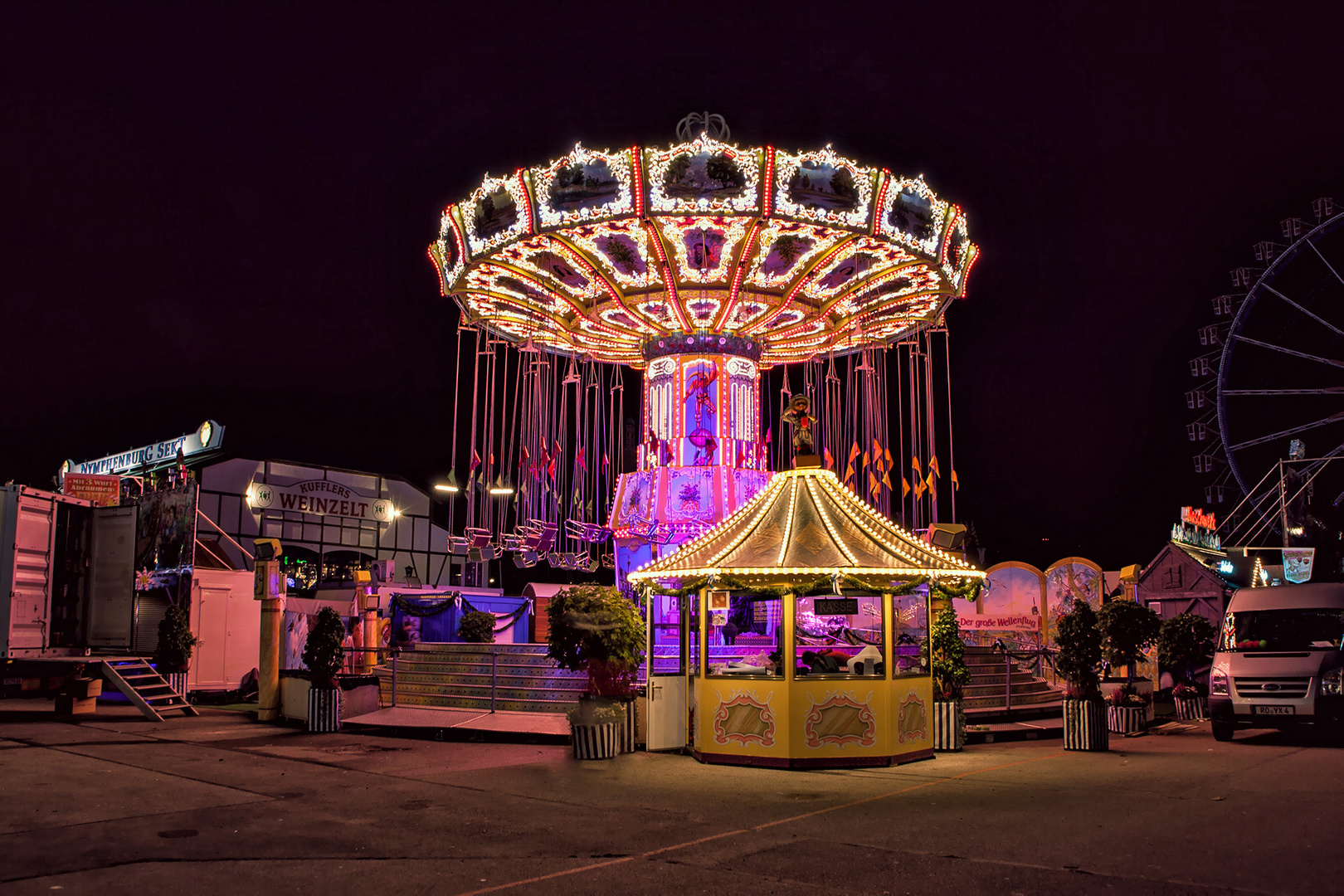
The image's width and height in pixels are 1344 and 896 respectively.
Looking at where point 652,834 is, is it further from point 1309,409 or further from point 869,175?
point 1309,409

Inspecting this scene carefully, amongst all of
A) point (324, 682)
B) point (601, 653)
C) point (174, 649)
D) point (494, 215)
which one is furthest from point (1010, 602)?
point (174, 649)

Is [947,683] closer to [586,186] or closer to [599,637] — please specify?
[599,637]

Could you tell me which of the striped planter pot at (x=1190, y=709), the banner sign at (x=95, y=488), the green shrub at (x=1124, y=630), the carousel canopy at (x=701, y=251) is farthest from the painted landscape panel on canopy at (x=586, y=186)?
the striped planter pot at (x=1190, y=709)

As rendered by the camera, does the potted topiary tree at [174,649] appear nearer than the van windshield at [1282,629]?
No

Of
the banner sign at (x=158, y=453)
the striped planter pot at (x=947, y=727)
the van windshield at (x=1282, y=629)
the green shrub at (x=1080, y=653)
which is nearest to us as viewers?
the striped planter pot at (x=947, y=727)

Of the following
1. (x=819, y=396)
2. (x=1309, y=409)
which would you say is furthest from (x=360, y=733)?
(x=1309, y=409)

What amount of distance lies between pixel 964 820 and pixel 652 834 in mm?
2626

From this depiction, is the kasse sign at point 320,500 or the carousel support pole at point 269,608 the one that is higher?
the kasse sign at point 320,500

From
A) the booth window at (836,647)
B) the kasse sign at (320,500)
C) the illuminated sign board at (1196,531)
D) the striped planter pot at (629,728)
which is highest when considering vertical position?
the kasse sign at (320,500)

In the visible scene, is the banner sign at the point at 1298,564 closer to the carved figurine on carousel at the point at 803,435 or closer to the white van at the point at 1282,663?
the white van at the point at 1282,663

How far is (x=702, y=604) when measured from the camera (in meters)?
13.4

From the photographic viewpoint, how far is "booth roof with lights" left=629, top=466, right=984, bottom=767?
12312 mm

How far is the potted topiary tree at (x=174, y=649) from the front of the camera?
20641 millimetres

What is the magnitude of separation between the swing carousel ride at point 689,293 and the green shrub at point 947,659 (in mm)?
3556
